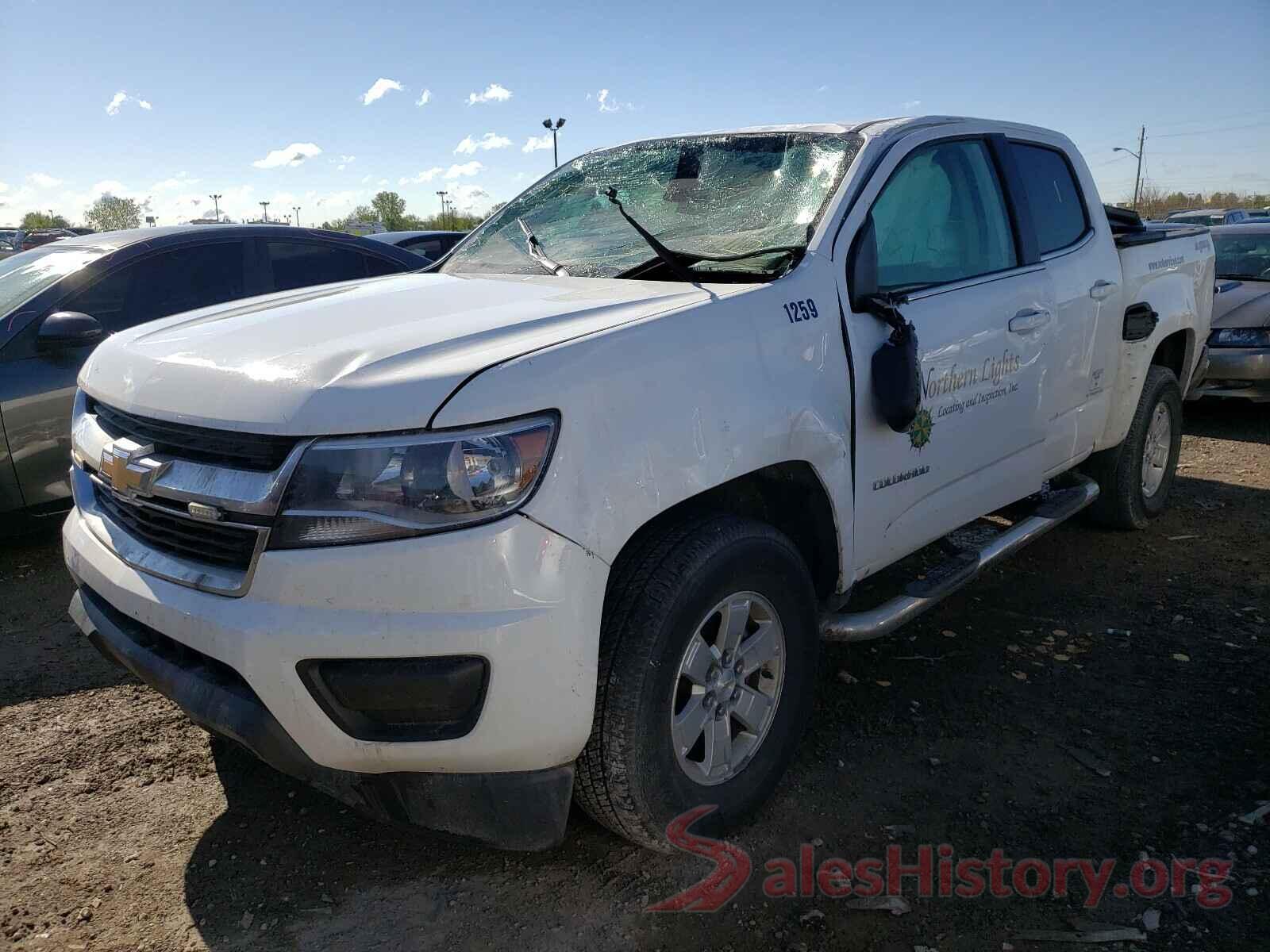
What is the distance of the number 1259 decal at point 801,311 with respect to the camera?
2.59m

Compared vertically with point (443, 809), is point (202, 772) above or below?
below

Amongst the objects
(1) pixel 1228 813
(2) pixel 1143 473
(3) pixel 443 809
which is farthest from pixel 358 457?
(2) pixel 1143 473

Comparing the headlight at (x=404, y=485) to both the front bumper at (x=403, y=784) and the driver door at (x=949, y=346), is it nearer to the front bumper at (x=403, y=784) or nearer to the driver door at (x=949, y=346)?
the front bumper at (x=403, y=784)

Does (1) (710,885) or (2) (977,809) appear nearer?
(1) (710,885)

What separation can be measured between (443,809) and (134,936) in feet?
2.88

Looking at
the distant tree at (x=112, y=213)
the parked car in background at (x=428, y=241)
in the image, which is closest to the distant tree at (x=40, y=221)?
the distant tree at (x=112, y=213)

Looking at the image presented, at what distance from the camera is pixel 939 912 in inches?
92.2

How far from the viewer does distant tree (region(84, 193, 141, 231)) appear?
77938 mm

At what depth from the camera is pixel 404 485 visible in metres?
1.93

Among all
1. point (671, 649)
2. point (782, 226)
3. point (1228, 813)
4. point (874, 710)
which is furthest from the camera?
point (874, 710)

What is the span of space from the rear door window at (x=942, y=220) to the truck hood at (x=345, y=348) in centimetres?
79

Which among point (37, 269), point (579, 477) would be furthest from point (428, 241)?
point (579, 477)

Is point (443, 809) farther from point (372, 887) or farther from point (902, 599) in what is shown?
point (902, 599)

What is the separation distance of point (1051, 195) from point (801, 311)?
211cm
